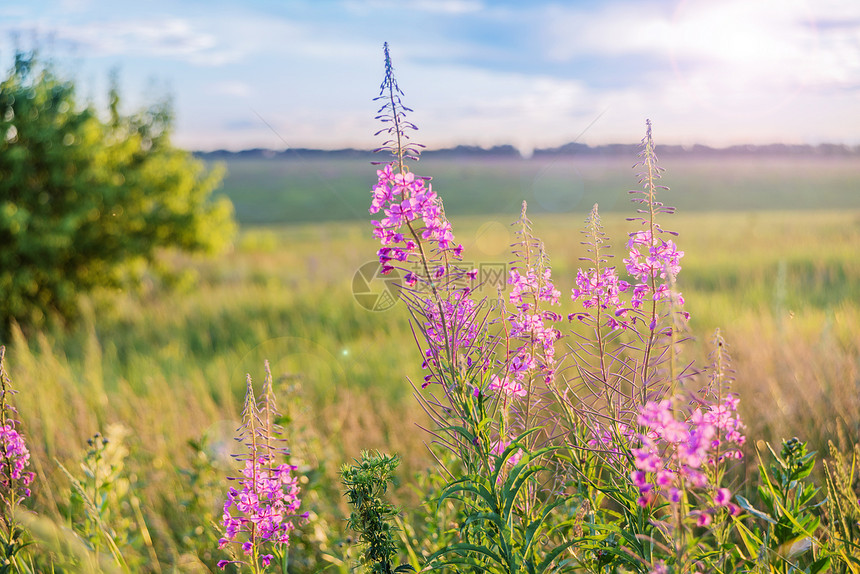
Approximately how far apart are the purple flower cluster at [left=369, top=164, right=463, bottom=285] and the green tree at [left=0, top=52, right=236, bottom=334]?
10.2 meters

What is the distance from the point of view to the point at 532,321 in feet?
6.25

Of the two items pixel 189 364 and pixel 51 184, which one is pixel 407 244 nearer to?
pixel 189 364

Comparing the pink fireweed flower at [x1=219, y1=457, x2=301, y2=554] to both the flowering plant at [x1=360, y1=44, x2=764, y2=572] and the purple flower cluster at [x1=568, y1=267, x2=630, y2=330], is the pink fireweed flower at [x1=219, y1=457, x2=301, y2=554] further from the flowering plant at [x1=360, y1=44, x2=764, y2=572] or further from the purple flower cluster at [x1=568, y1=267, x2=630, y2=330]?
the purple flower cluster at [x1=568, y1=267, x2=630, y2=330]

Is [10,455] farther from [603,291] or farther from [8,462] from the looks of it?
→ [603,291]

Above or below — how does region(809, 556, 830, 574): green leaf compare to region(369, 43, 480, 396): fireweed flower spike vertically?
below

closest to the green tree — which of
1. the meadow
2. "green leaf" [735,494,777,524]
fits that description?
the meadow

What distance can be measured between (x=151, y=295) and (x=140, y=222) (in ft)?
6.90

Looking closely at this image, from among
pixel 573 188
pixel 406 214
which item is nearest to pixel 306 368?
pixel 406 214

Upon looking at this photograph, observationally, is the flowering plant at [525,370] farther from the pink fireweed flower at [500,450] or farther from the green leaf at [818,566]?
the green leaf at [818,566]

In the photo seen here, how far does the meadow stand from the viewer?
3.63 metres

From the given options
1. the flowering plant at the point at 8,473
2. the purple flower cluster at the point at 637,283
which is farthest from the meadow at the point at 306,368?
the flowering plant at the point at 8,473

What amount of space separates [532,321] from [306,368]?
5648 millimetres

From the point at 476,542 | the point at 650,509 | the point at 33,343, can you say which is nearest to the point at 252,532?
the point at 476,542

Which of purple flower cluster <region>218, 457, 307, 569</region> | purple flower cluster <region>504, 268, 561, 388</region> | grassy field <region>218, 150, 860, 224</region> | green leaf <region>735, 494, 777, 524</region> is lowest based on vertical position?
purple flower cluster <region>218, 457, 307, 569</region>
